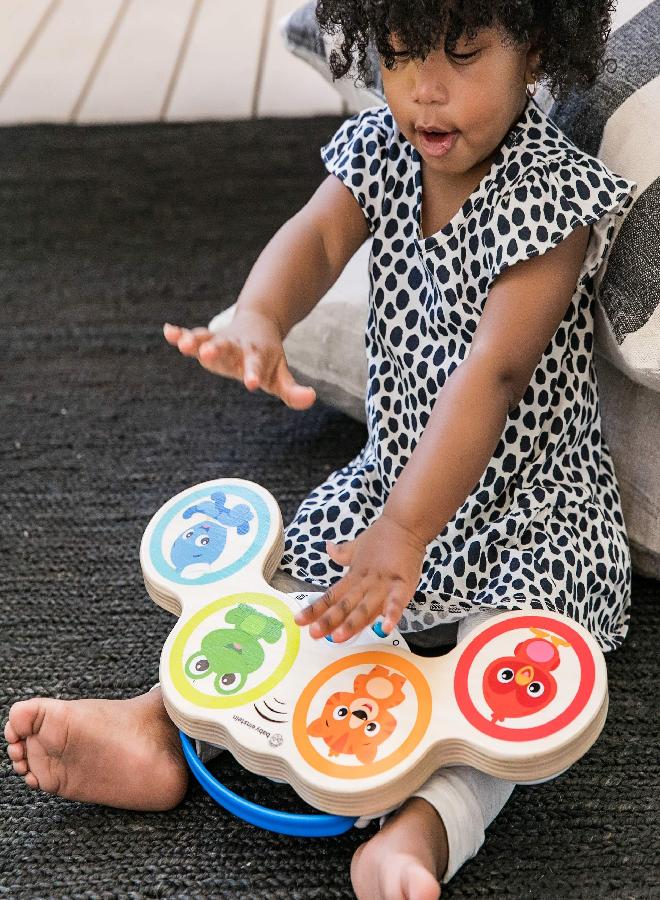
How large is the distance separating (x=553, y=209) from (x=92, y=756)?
0.47 m

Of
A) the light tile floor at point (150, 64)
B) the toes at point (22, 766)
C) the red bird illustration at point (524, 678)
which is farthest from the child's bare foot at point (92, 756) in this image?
the light tile floor at point (150, 64)

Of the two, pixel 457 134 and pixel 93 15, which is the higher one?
pixel 457 134

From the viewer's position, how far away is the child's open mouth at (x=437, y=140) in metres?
0.71

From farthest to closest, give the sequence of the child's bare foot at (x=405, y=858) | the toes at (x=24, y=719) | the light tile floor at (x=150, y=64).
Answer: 1. the light tile floor at (x=150, y=64)
2. the toes at (x=24, y=719)
3. the child's bare foot at (x=405, y=858)

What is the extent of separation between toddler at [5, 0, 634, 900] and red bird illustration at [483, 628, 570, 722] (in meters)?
0.06

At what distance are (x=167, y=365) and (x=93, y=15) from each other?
1407mm

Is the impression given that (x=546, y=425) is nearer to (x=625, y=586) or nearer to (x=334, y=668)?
(x=625, y=586)

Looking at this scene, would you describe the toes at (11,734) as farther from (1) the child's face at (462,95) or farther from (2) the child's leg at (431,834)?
(1) the child's face at (462,95)

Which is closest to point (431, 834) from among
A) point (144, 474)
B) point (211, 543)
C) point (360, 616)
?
point (360, 616)

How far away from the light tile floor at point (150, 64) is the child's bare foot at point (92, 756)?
1316mm

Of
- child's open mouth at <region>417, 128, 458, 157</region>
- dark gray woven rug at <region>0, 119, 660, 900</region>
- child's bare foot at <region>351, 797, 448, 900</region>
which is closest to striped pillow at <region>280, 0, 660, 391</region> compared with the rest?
child's open mouth at <region>417, 128, 458, 157</region>

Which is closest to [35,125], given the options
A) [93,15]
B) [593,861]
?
[93,15]

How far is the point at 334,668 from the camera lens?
67 centimetres

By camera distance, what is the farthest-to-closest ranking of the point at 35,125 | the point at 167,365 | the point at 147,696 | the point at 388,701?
the point at 35,125 → the point at 167,365 → the point at 147,696 → the point at 388,701
